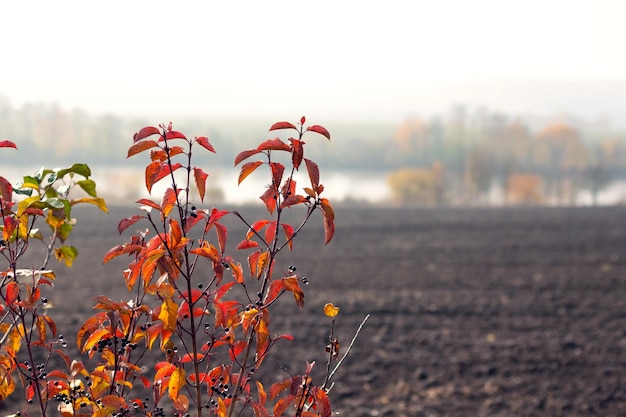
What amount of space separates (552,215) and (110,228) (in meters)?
10.3

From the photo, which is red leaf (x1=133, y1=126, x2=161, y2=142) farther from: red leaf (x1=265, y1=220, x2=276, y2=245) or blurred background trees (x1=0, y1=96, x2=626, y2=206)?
blurred background trees (x1=0, y1=96, x2=626, y2=206)

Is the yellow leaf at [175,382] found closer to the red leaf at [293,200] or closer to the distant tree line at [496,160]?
the red leaf at [293,200]

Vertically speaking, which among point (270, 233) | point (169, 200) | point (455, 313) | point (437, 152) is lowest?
point (437, 152)

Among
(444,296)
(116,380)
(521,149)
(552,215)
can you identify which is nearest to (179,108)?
(521,149)

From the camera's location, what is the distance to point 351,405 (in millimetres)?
6203

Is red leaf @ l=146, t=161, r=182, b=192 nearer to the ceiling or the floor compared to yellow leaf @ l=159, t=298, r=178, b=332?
nearer to the ceiling

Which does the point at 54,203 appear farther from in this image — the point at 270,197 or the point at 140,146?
the point at 270,197

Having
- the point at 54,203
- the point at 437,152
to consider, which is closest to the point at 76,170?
the point at 54,203

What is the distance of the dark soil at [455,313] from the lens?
256 inches

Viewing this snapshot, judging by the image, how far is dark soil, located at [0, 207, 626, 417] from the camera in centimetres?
651

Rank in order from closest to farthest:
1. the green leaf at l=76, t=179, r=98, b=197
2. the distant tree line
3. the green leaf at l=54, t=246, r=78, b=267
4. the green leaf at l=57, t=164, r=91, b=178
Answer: the green leaf at l=57, t=164, r=91, b=178 → the green leaf at l=76, t=179, r=98, b=197 → the green leaf at l=54, t=246, r=78, b=267 → the distant tree line

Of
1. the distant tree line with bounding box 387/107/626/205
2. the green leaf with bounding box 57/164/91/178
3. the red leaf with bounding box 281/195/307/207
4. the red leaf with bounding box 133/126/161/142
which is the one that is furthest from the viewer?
the distant tree line with bounding box 387/107/626/205

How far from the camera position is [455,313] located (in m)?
9.12

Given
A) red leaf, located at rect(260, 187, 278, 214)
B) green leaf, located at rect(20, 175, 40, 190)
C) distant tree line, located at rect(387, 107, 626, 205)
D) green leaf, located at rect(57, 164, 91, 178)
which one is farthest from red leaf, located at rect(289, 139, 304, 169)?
distant tree line, located at rect(387, 107, 626, 205)
